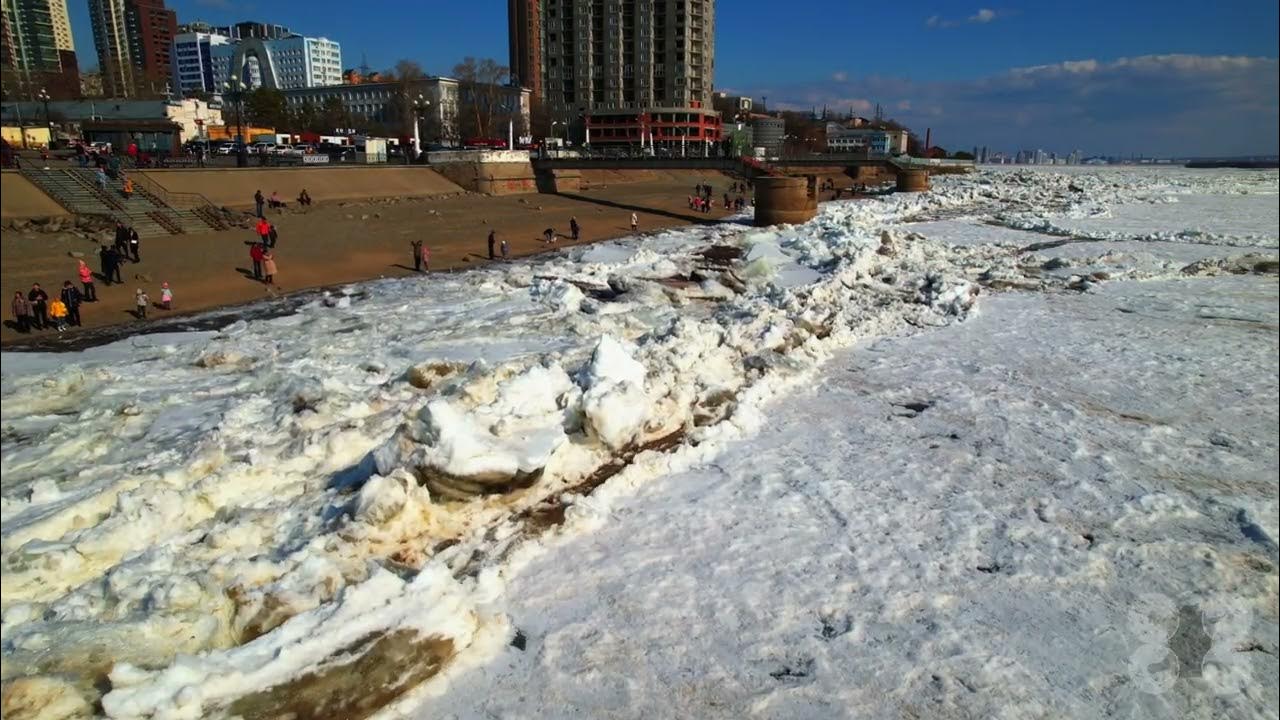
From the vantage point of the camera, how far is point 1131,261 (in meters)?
23.3

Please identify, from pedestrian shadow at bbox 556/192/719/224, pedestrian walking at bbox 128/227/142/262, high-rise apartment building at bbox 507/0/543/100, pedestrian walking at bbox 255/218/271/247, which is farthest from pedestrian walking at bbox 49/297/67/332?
high-rise apartment building at bbox 507/0/543/100

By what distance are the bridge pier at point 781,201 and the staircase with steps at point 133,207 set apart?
22972 mm

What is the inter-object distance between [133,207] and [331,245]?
5.63 m

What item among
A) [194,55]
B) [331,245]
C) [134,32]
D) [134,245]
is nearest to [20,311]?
[194,55]

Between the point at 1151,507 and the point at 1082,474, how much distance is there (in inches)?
33.6

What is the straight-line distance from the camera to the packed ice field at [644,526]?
518cm

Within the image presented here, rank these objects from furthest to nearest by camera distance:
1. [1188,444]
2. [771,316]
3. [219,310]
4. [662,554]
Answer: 1. [219,310]
2. [771,316]
3. [1188,444]
4. [662,554]

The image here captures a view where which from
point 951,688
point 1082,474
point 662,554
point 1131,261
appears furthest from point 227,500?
point 1131,261

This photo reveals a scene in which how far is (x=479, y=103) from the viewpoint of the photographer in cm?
7575

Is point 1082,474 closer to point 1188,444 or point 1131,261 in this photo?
point 1188,444

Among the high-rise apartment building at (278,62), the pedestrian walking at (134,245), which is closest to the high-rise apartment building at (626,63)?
the pedestrian walking at (134,245)

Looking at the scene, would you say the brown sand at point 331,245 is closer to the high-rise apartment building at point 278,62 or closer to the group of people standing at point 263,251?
the group of people standing at point 263,251

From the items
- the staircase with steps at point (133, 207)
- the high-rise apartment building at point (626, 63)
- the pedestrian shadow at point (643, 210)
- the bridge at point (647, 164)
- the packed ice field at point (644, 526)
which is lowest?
the packed ice field at point (644, 526)

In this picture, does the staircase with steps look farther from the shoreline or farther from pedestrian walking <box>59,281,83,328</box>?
the shoreline
